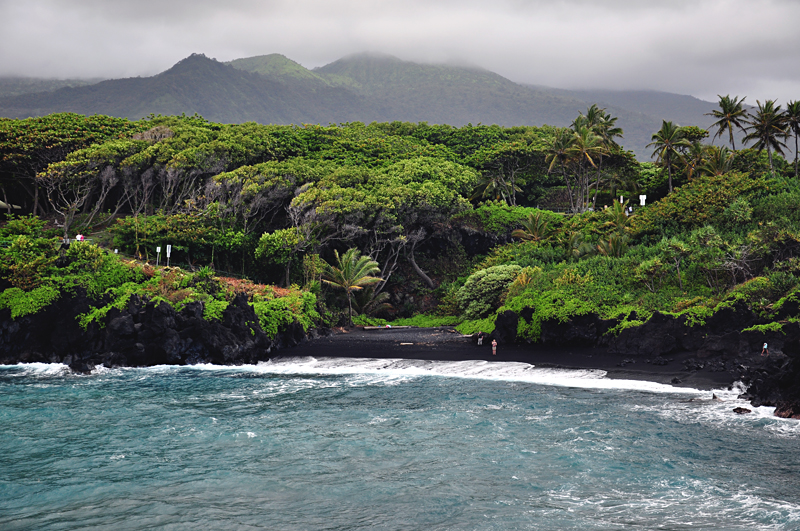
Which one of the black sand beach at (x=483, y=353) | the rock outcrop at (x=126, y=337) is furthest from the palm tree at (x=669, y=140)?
the rock outcrop at (x=126, y=337)

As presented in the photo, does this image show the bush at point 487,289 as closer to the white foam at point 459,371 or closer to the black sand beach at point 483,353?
the black sand beach at point 483,353

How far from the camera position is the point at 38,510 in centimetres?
1174

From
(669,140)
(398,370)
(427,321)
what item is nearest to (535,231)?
(427,321)

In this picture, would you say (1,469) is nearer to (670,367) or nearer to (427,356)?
(427,356)

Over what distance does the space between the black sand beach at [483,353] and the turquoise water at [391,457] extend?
5.88ft

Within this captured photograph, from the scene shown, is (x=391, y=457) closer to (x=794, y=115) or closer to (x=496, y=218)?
(x=496, y=218)

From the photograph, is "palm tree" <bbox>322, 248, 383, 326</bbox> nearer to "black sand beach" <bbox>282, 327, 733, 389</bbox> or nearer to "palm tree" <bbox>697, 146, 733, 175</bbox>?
"black sand beach" <bbox>282, 327, 733, 389</bbox>

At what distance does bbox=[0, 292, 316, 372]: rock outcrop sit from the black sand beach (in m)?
3.45

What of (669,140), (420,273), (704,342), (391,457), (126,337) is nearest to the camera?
(391,457)

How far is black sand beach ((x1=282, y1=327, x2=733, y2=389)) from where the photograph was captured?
23266 millimetres

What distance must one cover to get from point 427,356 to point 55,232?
2800 cm

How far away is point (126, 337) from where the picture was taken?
1104 inches

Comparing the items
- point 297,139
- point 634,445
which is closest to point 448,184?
point 297,139

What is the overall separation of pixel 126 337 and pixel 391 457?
18.3 meters
